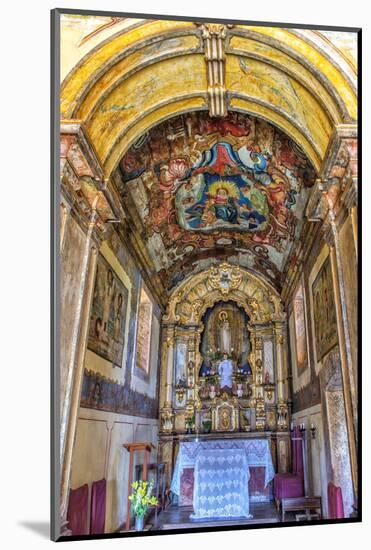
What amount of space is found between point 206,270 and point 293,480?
17.8 ft

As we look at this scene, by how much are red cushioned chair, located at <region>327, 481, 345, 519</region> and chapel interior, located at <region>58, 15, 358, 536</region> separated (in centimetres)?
3

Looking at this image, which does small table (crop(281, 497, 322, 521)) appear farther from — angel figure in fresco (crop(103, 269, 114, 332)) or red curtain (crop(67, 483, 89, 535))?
angel figure in fresco (crop(103, 269, 114, 332))

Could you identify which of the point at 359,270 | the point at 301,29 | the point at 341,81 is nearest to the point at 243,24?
the point at 301,29

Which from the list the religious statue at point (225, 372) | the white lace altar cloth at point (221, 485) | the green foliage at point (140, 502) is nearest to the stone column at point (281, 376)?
the religious statue at point (225, 372)

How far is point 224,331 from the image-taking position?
13.5 m

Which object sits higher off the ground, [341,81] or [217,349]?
[341,81]

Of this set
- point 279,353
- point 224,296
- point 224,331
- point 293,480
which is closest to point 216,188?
point 224,296

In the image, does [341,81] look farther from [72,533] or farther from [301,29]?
[72,533]

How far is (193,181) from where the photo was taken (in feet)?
32.3

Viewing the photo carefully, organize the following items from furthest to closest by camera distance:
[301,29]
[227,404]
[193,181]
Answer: [227,404] → [193,181] → [301,29]

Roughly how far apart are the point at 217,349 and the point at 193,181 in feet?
16.2

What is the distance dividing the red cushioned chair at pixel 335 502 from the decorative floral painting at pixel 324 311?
205 cm

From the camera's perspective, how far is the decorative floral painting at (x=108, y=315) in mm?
7516

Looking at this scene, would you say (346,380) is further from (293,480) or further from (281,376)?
(281,376)
